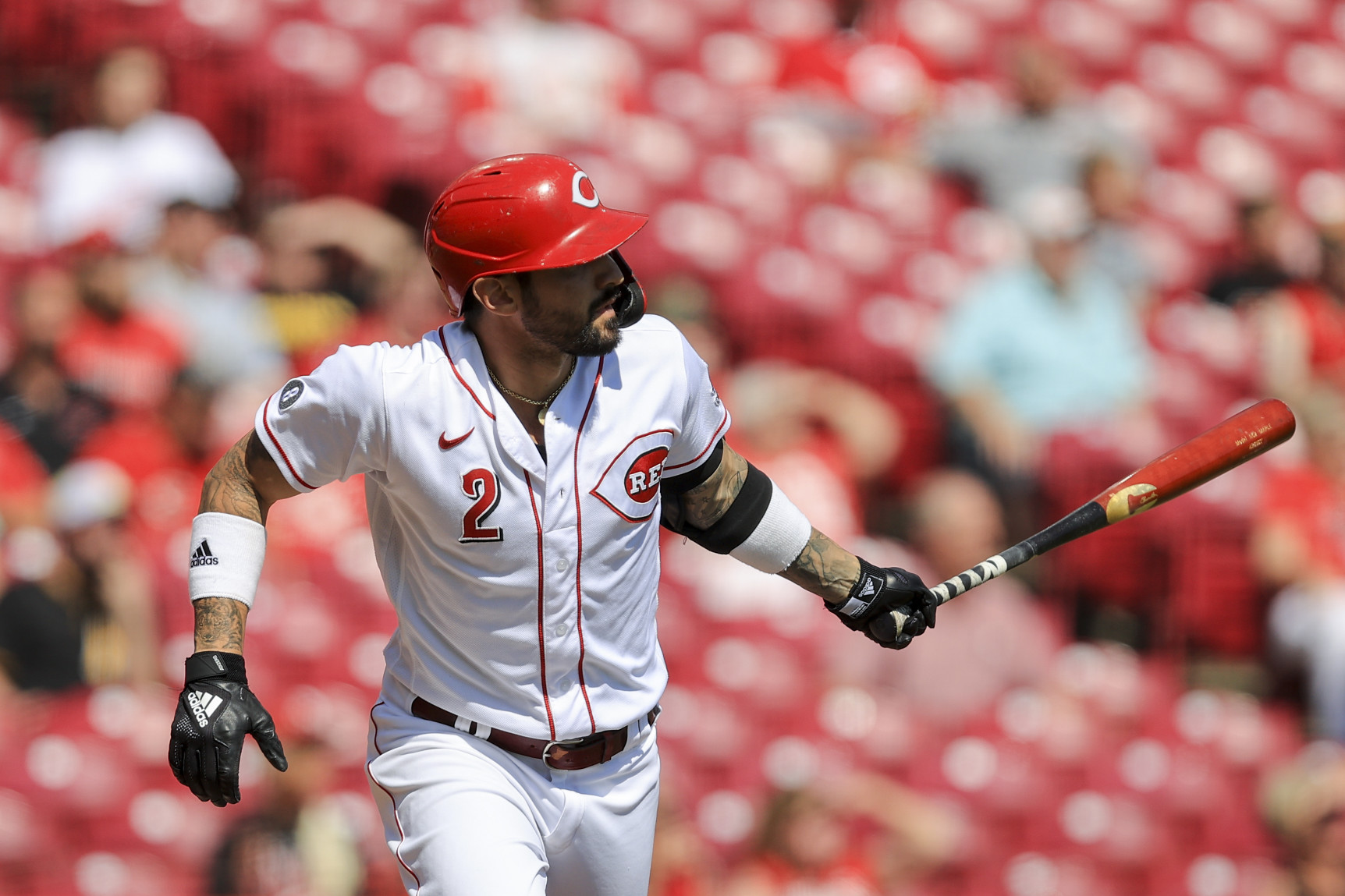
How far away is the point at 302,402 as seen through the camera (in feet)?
7.81

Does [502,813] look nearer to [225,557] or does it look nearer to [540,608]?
[540,608]

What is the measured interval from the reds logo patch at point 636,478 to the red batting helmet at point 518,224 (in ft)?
0.73

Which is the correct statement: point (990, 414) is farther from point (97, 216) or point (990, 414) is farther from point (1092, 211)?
point (97, 216)

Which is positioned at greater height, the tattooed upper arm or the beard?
the beard

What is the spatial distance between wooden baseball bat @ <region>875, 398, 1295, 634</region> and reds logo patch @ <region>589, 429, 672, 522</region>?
644 millimetres

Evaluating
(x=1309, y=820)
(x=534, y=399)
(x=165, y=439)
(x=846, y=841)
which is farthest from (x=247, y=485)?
(x=1309, y=820)

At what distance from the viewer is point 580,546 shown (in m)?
2.49

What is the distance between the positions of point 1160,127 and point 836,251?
2.24 metres

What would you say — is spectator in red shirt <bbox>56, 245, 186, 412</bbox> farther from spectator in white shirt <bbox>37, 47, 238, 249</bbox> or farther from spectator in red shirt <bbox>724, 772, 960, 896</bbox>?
spectator in red shirt <bbox>724, 772, 960, 896</bbox>

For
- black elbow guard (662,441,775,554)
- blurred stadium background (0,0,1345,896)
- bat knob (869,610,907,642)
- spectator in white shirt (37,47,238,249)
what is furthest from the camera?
spectator in white shirt (37,47,238,249)

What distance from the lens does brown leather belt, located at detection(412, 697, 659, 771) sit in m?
2.52

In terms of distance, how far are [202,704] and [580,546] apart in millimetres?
605

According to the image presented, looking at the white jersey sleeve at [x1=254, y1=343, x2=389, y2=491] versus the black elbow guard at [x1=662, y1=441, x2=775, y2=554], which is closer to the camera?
the white jersey sleeve at [x1=254, y1=343, x2=389, y2=491]

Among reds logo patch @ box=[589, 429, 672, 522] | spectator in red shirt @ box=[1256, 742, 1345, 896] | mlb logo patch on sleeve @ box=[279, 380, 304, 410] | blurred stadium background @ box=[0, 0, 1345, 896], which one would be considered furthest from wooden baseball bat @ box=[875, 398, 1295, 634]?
spectator in red shirt @ box=[1256, 742, 1345, 896]
